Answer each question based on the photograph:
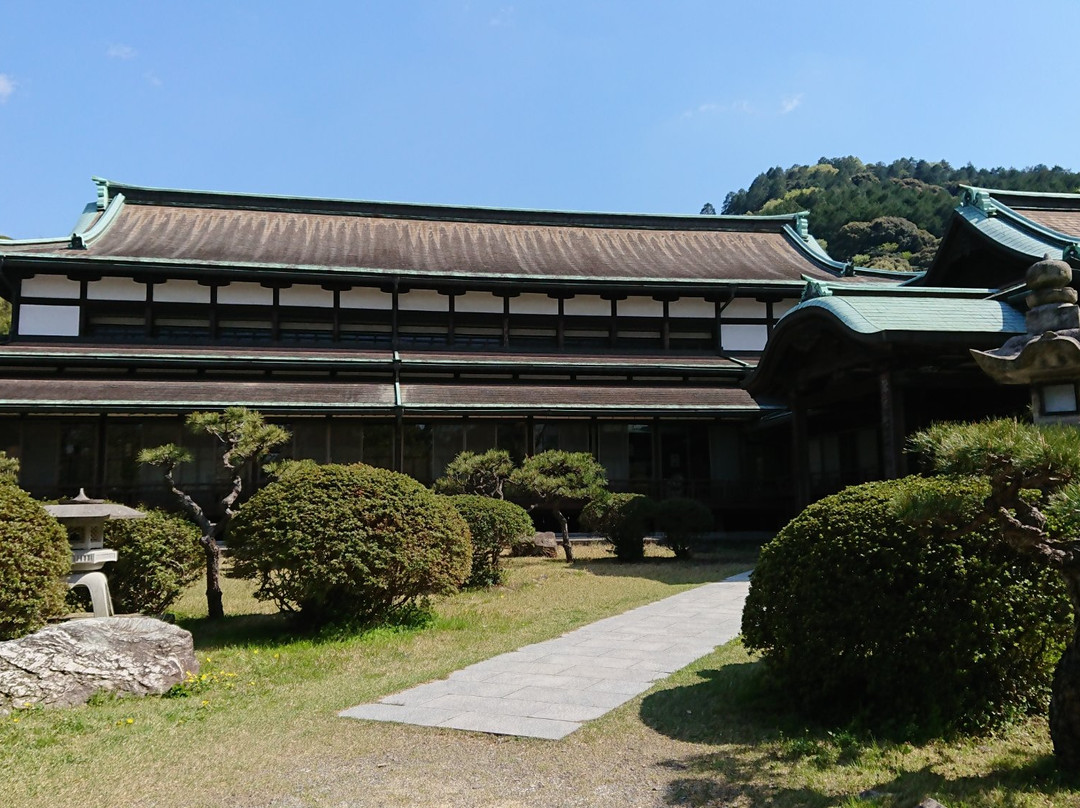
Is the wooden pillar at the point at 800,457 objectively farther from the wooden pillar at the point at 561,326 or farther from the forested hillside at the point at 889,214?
the forested hillside at the point at 889,214

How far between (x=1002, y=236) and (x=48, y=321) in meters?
23.0

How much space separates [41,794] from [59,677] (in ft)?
6.99

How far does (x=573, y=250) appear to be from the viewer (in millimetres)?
27781

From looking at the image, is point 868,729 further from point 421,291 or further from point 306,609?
point 421,291

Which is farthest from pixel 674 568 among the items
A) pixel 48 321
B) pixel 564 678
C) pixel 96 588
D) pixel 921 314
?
pixel 48 321

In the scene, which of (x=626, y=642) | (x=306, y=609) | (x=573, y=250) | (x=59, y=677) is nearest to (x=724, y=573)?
(x=626, y=642)

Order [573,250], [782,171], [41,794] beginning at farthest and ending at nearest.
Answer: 1. [782,171]
2. [573,250]
3. [41,794]

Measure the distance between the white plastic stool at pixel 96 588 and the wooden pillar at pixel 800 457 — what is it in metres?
12.6

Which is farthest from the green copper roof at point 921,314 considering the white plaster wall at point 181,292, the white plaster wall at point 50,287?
the white plaster wall at point 50,287

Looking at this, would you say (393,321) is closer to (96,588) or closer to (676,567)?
(676,567)

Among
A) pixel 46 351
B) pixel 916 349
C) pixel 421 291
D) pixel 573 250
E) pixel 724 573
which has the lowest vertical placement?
pixel 724 573

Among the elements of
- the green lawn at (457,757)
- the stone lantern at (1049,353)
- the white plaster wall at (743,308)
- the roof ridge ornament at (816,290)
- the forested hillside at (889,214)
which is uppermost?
the forested hillside at (889,214)

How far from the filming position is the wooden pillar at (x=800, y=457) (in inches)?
645

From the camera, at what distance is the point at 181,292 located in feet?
74.9
